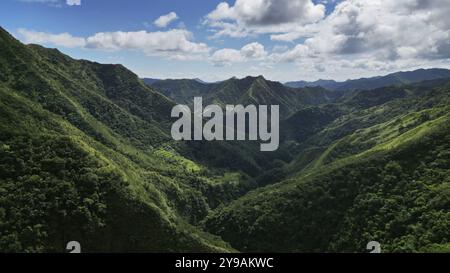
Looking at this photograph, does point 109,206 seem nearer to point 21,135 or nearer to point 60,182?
point 60,182

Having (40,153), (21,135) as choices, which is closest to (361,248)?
(40,153)

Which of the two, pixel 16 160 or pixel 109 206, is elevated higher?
pixel 16 160

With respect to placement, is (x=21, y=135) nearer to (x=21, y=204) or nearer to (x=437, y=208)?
(x=21, y=204)

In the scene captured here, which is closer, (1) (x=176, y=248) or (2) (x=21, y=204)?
(2) (x=21, y=204)

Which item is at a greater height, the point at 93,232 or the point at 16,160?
the point at 16,160
